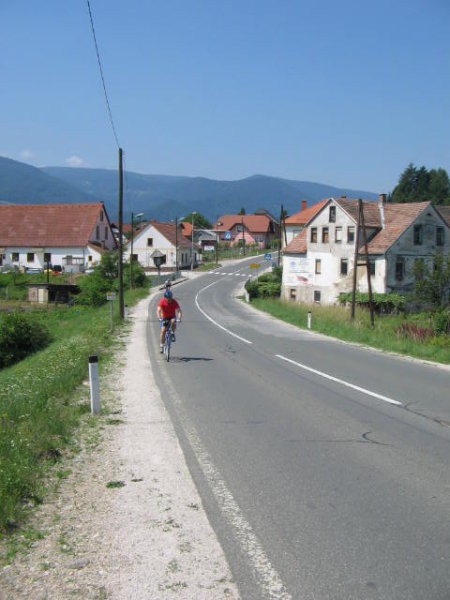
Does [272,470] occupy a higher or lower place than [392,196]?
lower

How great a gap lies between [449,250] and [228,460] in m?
50.3

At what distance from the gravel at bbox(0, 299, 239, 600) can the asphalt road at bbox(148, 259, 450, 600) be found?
215 mm

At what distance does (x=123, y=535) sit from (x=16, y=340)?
26618mm

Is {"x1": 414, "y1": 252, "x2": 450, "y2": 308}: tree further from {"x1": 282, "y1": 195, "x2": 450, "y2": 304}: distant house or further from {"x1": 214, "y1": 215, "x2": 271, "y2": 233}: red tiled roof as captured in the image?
{"x1": 214, "y1": 215, "x2": 271, "y2": 233}: red tiled roof

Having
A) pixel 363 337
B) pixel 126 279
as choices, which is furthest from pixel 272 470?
pixel 126 279

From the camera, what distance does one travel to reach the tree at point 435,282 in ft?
114

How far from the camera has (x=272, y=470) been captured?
6621 millimetres

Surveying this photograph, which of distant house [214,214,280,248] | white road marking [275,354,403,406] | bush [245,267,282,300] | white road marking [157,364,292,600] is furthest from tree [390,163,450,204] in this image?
white road marking [157,364,292,600]

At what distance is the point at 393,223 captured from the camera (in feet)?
174

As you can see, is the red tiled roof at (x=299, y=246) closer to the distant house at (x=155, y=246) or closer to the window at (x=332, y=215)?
the window at (x=332, y=215)

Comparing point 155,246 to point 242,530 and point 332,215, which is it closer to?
point 332,215

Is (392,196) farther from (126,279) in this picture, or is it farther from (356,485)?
(356,485)

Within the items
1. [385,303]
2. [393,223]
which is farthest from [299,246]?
[385,303]

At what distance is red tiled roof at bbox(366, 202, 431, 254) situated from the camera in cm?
5103
